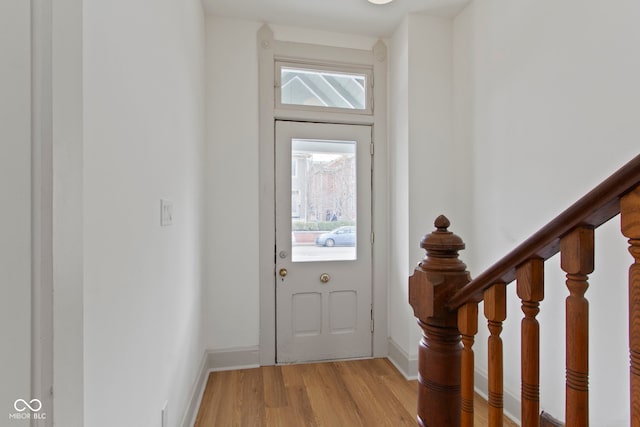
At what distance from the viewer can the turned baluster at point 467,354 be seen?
2.96 ft

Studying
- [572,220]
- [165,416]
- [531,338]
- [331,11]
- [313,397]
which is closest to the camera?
[572,220]

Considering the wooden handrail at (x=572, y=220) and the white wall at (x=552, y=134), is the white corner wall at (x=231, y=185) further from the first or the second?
the wooden handrail at (x=572, y=220)

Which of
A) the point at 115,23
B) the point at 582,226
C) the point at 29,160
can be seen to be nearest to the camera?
the point at 29,160

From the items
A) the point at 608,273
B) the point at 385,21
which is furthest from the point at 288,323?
the point at 385,21

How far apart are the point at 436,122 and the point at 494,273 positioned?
6.52ft

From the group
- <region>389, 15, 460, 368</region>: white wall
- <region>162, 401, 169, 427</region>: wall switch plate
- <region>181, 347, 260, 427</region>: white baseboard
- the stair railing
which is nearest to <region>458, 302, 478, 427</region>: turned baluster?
the stair railing

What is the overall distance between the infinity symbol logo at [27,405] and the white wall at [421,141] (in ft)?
7.43

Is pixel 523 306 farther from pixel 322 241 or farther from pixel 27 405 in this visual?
pixel 322 241

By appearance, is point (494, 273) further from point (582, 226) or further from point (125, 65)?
point (125, 65)

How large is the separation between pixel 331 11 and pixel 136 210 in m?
2.13

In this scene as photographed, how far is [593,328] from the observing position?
153 cm

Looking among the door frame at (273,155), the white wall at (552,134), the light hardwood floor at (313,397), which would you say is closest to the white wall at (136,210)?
the light hardwood floor at (313,397)

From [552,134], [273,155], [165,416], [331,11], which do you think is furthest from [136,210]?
[331,11]

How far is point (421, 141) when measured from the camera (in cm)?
249
